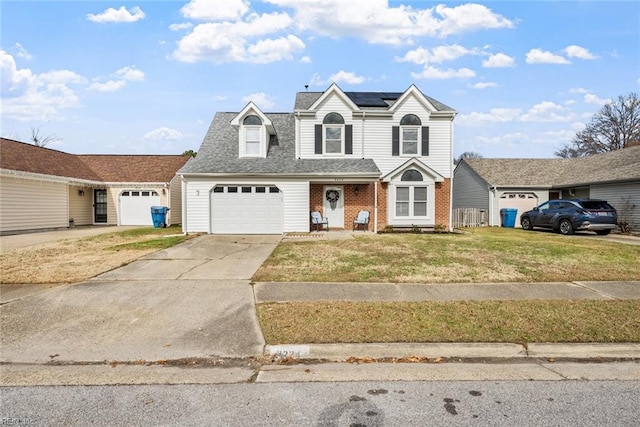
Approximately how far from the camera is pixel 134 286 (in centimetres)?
752

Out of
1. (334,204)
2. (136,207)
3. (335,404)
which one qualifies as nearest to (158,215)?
(136,207)

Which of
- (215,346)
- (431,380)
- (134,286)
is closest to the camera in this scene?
(431,380)

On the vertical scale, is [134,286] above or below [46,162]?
below

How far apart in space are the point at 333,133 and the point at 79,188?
53.4ft

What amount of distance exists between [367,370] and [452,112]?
17.2 m

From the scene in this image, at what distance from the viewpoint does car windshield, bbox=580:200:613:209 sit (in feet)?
57.5

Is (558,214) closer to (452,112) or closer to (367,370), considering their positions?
(452,112)

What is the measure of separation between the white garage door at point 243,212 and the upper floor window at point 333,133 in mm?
3775

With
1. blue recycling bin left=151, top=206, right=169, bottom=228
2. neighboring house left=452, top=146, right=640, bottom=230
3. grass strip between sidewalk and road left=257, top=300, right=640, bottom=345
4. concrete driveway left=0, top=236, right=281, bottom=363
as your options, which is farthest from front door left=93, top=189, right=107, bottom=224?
neighboring house left=452, top=146, right=640, bottom=230

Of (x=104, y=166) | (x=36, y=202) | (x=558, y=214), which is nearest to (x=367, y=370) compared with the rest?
(x=558, y=214)

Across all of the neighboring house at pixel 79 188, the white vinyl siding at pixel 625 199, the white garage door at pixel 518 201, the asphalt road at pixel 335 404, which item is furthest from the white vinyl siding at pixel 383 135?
the asphalt road at pixel 335 404

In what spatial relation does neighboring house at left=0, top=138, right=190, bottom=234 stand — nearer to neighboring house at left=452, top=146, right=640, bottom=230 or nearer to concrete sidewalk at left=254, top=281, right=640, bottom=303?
concrete sidewalk at left=254, top=281, right=640, bottom=303

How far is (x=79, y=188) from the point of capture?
22.7 meters

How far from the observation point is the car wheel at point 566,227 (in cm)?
1793
